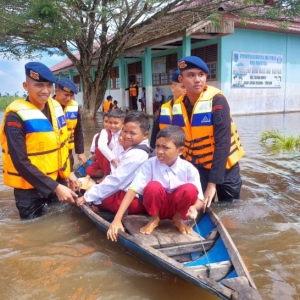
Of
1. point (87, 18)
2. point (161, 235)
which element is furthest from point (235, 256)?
point (87, 18)

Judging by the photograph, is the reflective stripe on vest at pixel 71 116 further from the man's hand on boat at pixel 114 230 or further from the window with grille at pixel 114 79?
the window with grille at pixel 114 79

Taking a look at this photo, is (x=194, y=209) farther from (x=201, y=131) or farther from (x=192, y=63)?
(x=192, y=63)

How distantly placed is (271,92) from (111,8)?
7.88 m

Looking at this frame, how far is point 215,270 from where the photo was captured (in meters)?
2.25

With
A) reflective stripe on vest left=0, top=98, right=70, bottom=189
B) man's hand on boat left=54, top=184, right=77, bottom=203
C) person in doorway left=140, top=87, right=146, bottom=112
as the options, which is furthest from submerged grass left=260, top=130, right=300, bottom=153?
person in doorway left=140, top=87, right=146, bottom=112

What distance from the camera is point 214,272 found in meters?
2.25

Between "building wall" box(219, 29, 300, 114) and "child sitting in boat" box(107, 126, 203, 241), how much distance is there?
35.4 ft

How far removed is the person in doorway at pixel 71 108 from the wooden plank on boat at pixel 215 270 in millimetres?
2893

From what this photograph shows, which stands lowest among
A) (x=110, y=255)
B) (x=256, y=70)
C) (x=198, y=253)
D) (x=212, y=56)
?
(x=110, y=255)

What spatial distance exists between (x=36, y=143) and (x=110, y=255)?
1.25 m

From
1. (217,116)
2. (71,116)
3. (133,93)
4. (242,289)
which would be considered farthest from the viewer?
(133,93)

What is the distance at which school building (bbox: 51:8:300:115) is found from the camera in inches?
467

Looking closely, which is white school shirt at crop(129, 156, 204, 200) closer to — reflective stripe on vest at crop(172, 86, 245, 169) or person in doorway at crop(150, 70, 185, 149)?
reflective stripe on vest at crop(172, 86, 245, 169)

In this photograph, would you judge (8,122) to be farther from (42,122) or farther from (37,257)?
(37,257)
